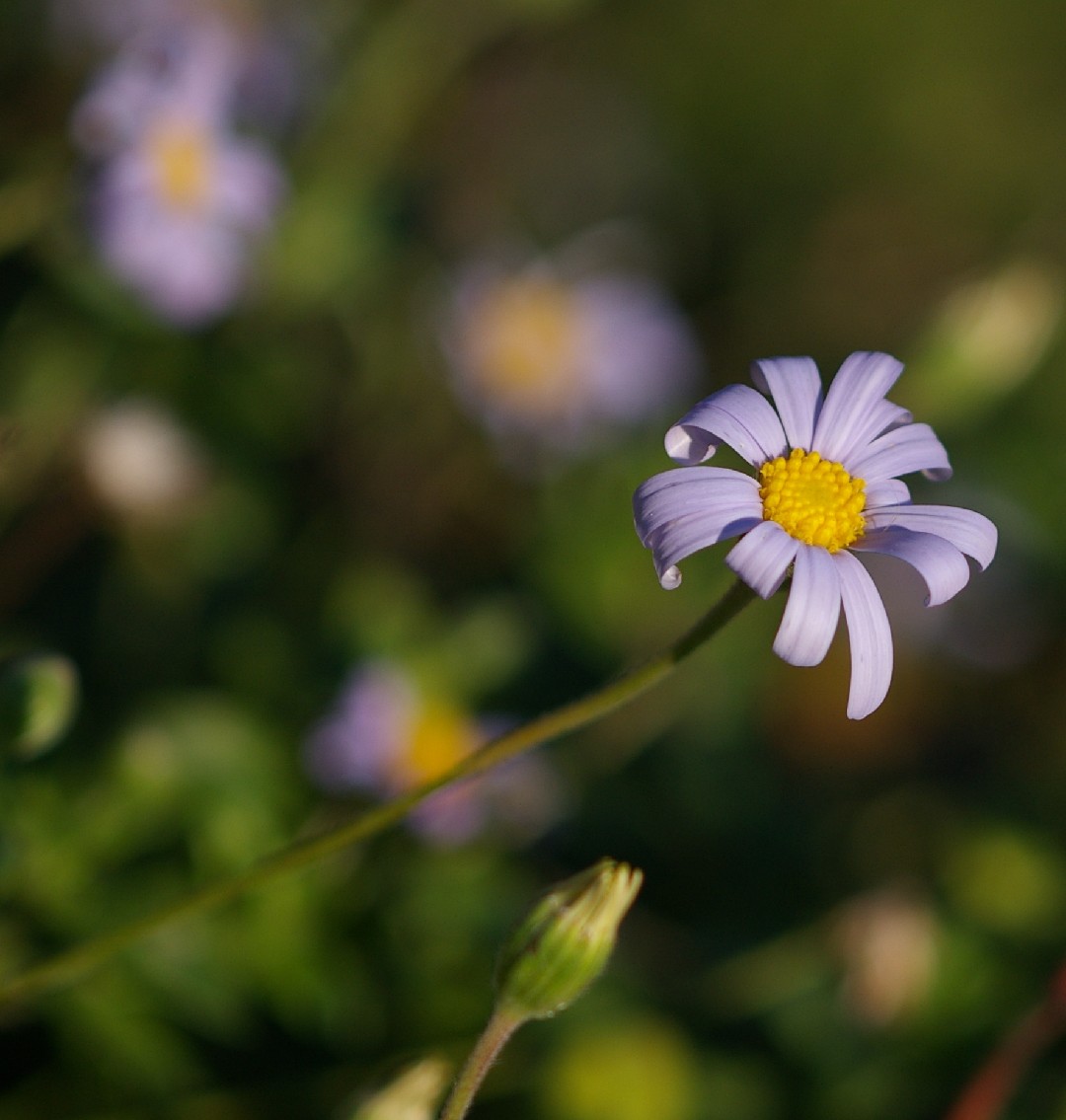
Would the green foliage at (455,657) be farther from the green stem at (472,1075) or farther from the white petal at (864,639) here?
the white petal at (864,639)

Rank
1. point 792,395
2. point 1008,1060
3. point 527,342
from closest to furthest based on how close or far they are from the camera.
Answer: point 792,395 → point 1008,1060 → point 527,342

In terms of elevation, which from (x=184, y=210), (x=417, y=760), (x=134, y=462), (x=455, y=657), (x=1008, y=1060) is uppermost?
(x=184, y=210)

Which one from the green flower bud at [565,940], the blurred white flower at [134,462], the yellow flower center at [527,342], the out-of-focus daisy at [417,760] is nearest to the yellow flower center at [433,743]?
the out-of-focus daisy at [417,760]

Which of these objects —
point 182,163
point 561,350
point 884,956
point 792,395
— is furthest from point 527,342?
point 792,395

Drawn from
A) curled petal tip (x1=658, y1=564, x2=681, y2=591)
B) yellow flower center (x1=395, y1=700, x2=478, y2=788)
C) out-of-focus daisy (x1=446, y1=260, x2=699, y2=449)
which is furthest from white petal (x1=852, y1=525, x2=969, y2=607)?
out-of-focus daisy (x1=446, y1=260, x2=699, y2=449)

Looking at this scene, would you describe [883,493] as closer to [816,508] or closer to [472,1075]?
[816,508]

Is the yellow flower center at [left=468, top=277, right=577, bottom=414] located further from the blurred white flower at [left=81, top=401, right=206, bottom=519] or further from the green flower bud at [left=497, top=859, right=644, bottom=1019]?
the green flower bud at [left=497, top=859, right=644, bottom=1019]

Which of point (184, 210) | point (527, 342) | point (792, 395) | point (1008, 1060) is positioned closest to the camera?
point (792, 395)

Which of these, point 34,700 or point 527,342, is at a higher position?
point 527,342
